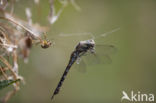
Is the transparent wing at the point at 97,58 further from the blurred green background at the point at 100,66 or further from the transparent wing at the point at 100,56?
the blurred green background at the point at 100,66

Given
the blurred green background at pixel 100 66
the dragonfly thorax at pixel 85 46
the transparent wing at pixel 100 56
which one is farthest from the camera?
the blurred green background at pixel 100 66

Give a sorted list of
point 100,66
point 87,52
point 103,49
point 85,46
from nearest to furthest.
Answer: point 85,46
point 87,52
point 103,49
point 100,66

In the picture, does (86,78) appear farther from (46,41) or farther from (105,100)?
(46,41)

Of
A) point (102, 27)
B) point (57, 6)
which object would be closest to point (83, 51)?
point (57, 6)

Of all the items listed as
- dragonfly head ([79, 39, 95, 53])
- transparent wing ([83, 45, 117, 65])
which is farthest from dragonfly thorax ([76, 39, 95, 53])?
transparent wing ([83, 45, 117, 65])

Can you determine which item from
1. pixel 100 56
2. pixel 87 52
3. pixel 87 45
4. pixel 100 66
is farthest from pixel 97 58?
pixel 100 66

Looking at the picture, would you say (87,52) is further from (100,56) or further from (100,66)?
(100,66)

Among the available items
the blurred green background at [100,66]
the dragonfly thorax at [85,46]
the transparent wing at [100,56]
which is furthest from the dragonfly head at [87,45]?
the blurred green background at [100,66]

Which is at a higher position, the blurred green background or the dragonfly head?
the dragonfly head

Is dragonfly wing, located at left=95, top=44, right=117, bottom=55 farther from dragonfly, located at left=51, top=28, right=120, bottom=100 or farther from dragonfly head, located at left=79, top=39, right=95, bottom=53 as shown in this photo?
dragonfly head, located at left=79, top=39, right=95, bottom=53
